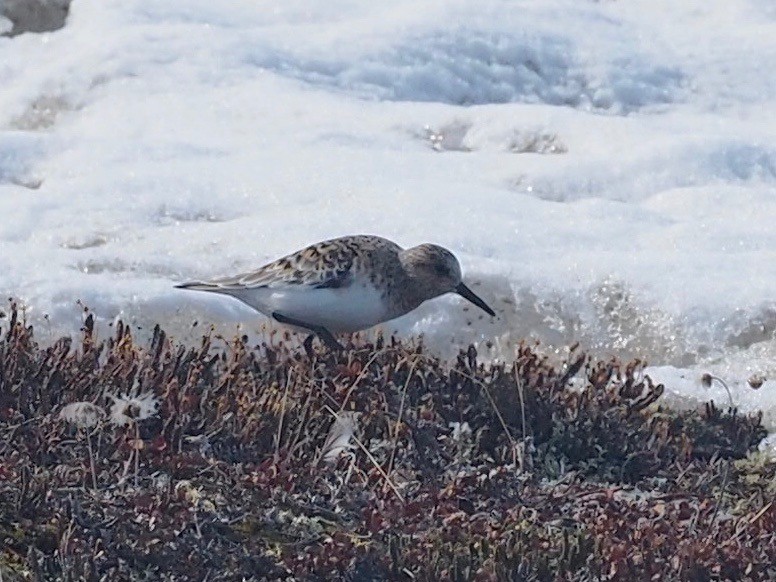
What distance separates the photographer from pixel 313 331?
665cm

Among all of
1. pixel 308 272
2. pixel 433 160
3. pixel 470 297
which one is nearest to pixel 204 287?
pixel 308 272

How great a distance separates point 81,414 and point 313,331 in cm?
155

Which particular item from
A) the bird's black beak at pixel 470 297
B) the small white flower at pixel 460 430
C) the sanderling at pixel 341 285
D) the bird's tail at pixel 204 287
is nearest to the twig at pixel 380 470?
the small white flower at pixel 460 430

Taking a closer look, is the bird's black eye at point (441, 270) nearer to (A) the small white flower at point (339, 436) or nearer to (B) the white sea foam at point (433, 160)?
(B) the white sea foam at point (433, 160)

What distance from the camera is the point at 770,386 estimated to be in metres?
7.26

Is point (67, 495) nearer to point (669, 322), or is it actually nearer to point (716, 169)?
point (669, 322)

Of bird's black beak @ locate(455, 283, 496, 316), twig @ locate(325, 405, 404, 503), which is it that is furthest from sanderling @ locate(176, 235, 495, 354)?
Answer: twig @ locate(325, 405, 404, 503)

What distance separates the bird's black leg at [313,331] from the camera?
647 cm

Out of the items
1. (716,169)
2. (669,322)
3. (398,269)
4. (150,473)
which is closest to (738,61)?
(716,169)

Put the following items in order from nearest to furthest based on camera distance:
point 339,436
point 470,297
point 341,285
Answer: point 339,436 < point 341,285 < point 470,297

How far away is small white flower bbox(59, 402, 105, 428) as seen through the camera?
5.30m

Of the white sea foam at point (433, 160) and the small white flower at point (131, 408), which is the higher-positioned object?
the small white flower at point (131, 408)

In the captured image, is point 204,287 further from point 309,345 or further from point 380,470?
point 380,470

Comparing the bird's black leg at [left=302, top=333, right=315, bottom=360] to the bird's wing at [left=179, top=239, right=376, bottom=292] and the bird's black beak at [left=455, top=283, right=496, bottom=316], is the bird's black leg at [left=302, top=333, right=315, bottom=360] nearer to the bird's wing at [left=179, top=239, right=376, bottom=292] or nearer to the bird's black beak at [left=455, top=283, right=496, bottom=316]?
the bird's wing at [left=179, top=239, right=376, bottom=292]
